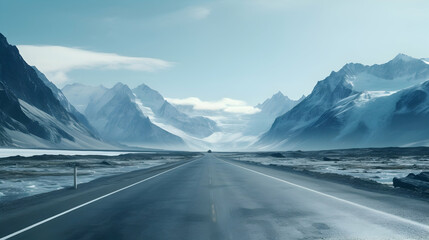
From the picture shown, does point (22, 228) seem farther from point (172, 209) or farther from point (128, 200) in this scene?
point (128, 200)

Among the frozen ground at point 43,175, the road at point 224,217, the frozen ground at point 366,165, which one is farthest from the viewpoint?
the frozen ground at point 366,165

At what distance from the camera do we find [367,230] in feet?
39.6

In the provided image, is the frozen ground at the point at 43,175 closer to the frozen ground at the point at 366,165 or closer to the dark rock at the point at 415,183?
the dark rock at the point at 415,183

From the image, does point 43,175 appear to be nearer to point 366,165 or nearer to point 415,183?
point 415,183

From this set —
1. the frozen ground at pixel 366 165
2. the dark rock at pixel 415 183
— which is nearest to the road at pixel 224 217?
the dark rock at pixel 415 183

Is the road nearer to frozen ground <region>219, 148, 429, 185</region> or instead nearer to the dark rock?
the dark rock

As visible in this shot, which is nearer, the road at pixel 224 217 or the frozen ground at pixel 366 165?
the road at pixel 224 217

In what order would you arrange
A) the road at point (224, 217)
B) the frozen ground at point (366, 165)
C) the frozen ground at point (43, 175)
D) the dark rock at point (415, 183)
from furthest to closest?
the frozen ground at point (366, 165)
the frozen ground at point (43, 175)
the dark rock at point (415, 183)
the road at point (224, 217)

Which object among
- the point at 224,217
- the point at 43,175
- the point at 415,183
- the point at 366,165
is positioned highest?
the point at 43,175

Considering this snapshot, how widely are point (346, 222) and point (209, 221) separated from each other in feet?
13.1

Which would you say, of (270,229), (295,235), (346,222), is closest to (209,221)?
(270,229)

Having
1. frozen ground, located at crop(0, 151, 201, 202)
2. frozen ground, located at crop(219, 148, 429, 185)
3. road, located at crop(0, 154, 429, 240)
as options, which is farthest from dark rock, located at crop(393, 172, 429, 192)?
frozen ground, located at crop(0, 151, 201, 202)

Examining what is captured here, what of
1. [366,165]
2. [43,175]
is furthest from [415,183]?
[366,165]

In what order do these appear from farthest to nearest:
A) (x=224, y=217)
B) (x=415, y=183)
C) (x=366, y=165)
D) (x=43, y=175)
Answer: (x=366, y=165) < (x=43, y=175) < (x=415, y=183) < (x=224, y=217)
